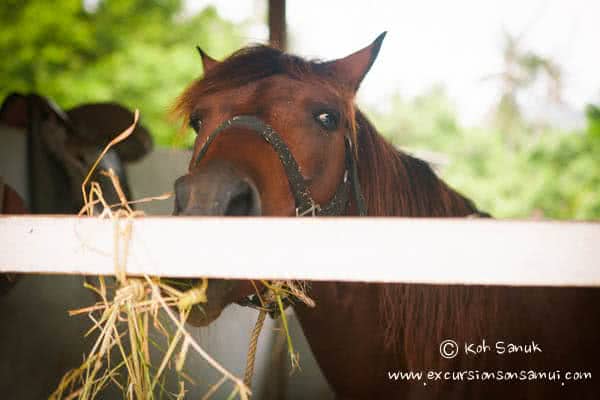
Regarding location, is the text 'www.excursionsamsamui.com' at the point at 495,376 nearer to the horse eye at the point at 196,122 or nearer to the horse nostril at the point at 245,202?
the horse nostril at the point at 245,202

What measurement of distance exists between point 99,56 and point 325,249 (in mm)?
13514

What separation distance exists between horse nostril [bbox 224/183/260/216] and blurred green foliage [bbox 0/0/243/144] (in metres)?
9.43

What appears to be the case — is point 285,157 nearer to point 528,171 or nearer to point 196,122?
point 196,122

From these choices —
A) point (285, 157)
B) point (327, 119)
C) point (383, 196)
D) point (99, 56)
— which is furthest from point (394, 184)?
point (99, 56)

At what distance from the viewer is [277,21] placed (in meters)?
2.32

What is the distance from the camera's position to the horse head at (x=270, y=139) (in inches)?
42.5

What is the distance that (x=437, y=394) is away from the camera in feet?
4.92

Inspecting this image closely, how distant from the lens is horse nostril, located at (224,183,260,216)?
107 cm

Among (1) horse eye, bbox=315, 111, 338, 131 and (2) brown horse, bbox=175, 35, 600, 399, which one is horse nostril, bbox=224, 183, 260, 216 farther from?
(1) horse eye, bbox=315, 111, 338, 131

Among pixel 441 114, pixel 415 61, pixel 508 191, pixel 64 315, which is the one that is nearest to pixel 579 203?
pixel 508 191

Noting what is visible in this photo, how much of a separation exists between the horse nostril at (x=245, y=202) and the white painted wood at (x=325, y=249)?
24 centimetres

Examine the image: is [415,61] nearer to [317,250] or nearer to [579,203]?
[579,203]

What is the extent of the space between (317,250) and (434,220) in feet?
0.73

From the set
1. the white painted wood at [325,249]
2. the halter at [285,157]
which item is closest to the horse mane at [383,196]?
the halter at [285,157]
